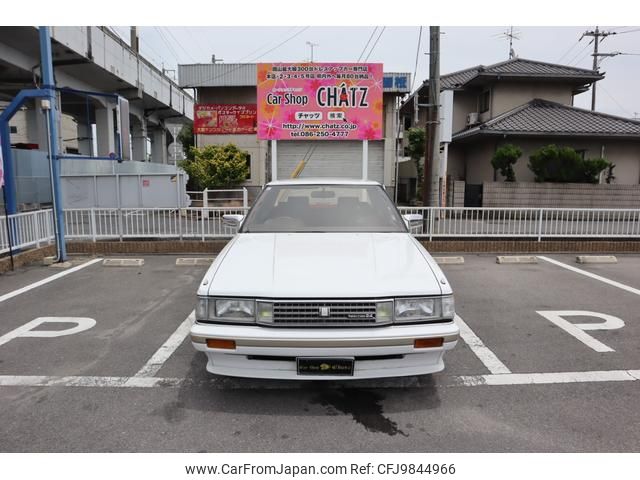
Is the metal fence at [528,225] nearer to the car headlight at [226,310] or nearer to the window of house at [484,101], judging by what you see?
the car headlight at [226,310]

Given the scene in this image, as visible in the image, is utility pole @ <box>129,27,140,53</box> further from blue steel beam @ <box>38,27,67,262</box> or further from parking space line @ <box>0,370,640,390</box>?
parking space line @ <box>0,370,640,390</box>

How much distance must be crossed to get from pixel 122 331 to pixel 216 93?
57.7 feet

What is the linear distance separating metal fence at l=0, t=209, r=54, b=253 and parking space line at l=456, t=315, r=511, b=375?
7500 mm

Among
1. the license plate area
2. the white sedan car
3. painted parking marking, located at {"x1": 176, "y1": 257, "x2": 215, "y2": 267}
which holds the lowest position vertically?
painted parking marking, located at {"x1": 176, "y1": 257, "x2": 215, "y2": 267}

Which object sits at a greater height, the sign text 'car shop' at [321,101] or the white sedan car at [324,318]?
the sign text 'car shop' at [321,101]

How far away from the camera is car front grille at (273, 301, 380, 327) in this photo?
304 centimetres

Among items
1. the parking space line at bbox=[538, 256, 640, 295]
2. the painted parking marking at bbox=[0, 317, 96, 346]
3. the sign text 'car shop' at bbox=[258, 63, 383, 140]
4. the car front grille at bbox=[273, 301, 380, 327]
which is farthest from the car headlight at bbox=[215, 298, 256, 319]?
the sign text 'car shop' at bbox=[258, 63, 383, 140]

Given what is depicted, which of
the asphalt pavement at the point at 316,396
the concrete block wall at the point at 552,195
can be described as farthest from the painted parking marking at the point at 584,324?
the concrete block wall at the point at 552,195

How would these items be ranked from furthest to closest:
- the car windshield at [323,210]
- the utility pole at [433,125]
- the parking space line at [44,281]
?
the utility pole at [433,125] < the parking space line at [44,281] < the car windshield at [323,210]

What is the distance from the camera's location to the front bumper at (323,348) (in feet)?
9.75

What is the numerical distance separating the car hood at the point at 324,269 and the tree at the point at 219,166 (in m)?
15.5

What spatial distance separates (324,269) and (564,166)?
16.7 meters

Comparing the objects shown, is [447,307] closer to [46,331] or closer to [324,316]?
[324,316]

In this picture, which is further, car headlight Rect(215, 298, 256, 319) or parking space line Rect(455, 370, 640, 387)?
parking space line Rect(455, 370, 640, 387)
